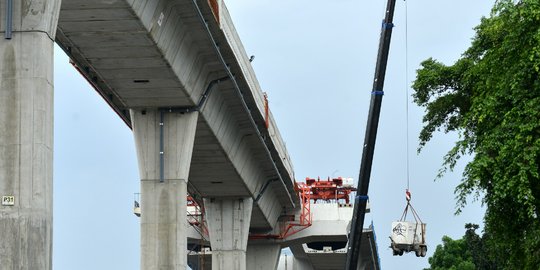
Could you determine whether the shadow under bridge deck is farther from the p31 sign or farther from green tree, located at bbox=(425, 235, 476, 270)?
green tree, located at bbox=(425, 235, 476, 270)

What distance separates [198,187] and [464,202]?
28.5 m

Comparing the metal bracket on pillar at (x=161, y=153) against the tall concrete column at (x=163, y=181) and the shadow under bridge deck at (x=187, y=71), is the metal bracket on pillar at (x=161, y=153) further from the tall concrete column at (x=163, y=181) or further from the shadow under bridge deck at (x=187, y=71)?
the shadow under bridge deck at (x=187, y=71)

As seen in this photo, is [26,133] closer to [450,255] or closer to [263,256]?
[263,256]

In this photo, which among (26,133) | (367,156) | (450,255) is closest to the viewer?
(26,133)

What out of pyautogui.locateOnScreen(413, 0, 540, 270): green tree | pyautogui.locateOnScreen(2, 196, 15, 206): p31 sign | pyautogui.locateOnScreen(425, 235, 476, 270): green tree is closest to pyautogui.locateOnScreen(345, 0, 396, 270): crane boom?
pyautogui.locateOnScreen(413, 0, 540, 270): green tree

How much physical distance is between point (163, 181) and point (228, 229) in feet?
72.3

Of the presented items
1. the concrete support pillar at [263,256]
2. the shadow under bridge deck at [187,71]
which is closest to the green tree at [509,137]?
the shadow under bridge deck at [187,71]

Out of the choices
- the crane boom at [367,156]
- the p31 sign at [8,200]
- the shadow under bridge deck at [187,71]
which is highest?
the shadow under bridge deck at [187,71]

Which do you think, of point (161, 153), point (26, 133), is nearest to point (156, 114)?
point (161, 153)

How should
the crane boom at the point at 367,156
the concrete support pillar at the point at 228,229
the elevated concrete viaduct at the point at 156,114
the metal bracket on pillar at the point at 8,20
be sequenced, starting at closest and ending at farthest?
1. the elevated concrete viaduct at the point at 156,114
2. the metal bracket on pillar at the point at 8,20
3. the crane boom at the point at 367,156
4. the concrete support pillar at the point at 228,229

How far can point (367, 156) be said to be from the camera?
3847 cm

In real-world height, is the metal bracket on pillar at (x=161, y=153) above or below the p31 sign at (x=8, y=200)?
above

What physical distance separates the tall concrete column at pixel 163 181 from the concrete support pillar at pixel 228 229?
20195mm

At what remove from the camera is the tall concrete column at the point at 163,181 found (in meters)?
51.9
